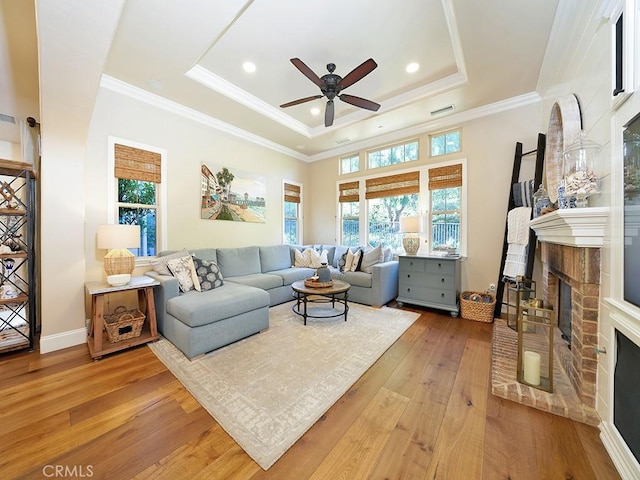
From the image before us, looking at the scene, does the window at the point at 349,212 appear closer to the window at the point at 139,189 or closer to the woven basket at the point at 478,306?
the woven basket at the point at 478,306

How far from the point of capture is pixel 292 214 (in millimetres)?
5535

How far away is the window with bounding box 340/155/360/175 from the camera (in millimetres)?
5207

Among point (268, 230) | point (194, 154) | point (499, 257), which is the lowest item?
point (499, 257)

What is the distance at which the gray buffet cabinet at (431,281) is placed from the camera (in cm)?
349

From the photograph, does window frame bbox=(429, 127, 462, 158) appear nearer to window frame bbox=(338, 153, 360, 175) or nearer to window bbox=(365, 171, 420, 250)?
window bbox=(365, 171, 420, 250)

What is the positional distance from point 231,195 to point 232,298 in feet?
7.38

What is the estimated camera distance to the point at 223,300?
2.47 meters

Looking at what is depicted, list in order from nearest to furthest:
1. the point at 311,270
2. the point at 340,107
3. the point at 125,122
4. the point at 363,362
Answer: the point at 363,362, the point at 125,122, the point at 340,107, the point at 311,270

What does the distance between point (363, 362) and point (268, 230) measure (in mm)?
3302

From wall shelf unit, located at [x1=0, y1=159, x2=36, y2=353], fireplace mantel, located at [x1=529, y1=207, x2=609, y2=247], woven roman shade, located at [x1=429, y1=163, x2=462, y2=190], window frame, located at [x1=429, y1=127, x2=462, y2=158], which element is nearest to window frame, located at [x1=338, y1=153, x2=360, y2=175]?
window frame, located at [x1=429, y1=127, x2=462, y2=158]

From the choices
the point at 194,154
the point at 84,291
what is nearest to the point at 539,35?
the point at 194,154

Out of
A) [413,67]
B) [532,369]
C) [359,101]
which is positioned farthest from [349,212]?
[532,369]

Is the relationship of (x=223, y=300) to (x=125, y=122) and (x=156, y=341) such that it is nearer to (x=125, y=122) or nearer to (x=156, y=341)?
(x=156, y=341)

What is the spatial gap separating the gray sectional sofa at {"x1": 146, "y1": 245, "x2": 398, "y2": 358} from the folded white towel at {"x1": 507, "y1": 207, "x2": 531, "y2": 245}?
1.64 meters
